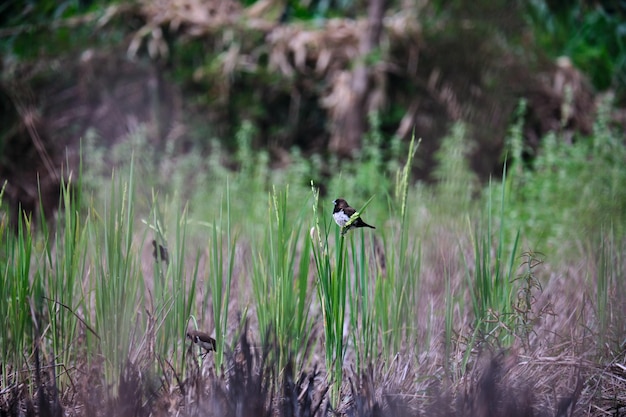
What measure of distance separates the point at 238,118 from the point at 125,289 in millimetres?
5322

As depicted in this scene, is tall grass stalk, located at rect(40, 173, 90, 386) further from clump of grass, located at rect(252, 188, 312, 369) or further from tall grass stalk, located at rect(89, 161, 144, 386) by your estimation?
clump of grass, located at rect(252, 188, 312, 369)

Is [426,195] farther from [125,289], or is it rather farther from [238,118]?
[238,118]

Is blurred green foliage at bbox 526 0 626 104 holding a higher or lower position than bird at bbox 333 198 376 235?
higher

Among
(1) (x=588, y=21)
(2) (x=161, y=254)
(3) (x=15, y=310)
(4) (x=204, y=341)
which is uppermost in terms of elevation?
(1) (x=588, y=21)

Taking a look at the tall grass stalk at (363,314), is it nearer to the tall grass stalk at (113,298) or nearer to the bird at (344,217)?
the bird at (344,217)

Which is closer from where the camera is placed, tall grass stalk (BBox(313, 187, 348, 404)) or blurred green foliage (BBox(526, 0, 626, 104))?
tall grass stalk (BBox(313, 187, 348, 404))

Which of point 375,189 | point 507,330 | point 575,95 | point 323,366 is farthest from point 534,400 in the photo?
point 575,95

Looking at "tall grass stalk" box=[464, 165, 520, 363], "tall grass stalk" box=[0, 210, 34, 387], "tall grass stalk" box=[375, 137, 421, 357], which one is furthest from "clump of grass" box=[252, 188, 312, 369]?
"tall grass stalk" box=[0, 210, 34, 387]

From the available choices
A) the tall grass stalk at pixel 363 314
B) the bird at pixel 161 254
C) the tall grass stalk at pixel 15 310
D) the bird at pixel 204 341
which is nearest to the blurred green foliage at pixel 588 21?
the tall grass stalk at pixel 363 314

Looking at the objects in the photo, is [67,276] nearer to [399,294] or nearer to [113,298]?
[113,298]

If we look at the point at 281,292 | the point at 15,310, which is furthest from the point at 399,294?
the point at 15,310

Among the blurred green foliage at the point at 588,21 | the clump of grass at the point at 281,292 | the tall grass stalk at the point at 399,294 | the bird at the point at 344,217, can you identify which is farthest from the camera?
the blurred green foliage at the point at 588,21

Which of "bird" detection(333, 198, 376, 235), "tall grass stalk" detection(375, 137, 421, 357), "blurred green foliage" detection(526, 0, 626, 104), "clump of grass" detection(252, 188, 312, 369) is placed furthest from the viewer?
"blurred green foliage" detection(526, 0, 626, 104)

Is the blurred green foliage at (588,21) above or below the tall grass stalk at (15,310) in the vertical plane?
above
